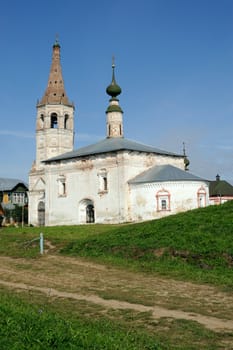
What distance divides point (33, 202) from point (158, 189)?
18.2 meters

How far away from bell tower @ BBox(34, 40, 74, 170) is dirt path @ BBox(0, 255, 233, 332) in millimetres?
35352

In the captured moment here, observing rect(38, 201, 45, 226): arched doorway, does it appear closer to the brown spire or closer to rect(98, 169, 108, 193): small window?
the brown spire

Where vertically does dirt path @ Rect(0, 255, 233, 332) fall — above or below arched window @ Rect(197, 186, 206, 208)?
below

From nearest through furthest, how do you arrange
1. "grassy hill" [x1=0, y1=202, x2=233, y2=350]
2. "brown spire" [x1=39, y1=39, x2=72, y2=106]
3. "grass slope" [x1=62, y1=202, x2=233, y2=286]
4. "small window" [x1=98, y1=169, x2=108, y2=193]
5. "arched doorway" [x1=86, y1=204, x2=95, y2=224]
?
1. "grassy hill" [x1=0, y1=202, x2=233, y2=350]
2. "grass slope" [x1=62, y1=202, x2=233, y2=286]
3. "small window" [x1=98, y1=169, x2=108, y2=193]
4. "arched doorway" [x1=86, y1=204, x2=95, y2=224]
5. "brown spire" [x1=39, y1=39, x2=72, y2=106]

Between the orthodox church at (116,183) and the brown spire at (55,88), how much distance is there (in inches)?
381

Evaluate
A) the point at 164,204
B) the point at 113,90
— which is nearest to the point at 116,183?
the point at 164,204

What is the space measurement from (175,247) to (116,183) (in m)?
20.1

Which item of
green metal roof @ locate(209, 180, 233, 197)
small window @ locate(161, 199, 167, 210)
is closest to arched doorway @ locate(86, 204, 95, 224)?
small window @ locate(161, 199, 167, 210)

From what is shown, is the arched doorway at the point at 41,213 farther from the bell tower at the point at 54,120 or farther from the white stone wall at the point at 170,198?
the white stone wall at the point at 170,198

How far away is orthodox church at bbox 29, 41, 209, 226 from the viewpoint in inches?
1267

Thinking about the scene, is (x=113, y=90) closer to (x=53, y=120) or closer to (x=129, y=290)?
(x=53, y=120)

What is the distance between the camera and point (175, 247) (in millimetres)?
13484

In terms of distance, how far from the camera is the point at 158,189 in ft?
105

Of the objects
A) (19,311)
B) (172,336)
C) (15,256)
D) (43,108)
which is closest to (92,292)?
(19,311)
